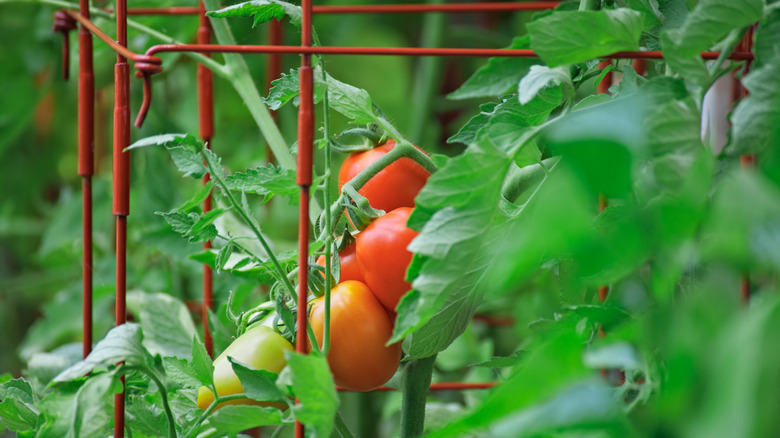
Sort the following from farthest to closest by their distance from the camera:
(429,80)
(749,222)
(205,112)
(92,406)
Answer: (429,80) → (205,112) → (92,406) → (749,222)

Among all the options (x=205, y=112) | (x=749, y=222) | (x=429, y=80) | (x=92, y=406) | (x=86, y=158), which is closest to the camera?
(x=749, y=222)

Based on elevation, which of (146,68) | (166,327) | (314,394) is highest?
(146,68)

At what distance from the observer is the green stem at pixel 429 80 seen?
820mm

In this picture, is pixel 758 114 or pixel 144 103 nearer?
pixel 758 114

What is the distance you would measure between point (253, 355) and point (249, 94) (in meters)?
0.20

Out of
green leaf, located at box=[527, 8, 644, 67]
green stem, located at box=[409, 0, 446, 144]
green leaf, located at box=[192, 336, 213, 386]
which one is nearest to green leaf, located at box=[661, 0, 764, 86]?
green leaf, located at box=[527, 8, 644, 67]

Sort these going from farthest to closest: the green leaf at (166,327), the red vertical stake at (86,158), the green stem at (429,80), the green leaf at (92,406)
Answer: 1. the green stem at (429,80)
2. the green leaf at (166,327)
3. the red vertical stake at (86,158)
4. the green leaf at (92,406)

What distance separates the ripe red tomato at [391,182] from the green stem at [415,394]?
9 centimetres

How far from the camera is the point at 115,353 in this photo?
0.32 meters

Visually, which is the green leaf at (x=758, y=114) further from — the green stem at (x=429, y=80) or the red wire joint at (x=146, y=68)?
the green stem at (x=429, y=80)

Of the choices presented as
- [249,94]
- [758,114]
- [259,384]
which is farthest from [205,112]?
[758,114]

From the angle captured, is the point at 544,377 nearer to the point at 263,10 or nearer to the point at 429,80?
the point at 263,10

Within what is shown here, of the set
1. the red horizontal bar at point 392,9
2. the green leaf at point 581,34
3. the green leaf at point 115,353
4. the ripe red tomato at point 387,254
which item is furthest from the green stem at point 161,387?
the red horizontal bar at point 392,9

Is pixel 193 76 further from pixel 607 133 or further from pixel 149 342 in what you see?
pixel 607 133
